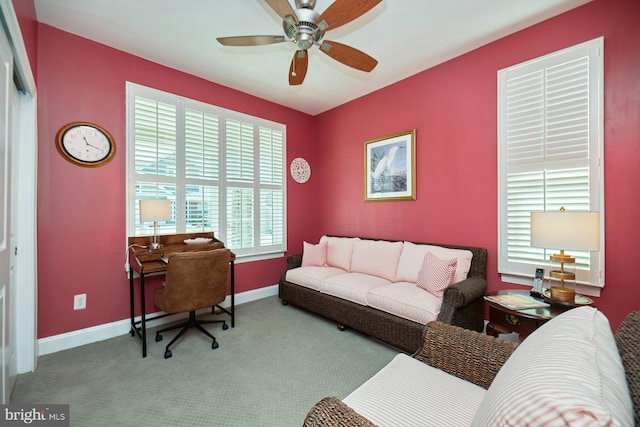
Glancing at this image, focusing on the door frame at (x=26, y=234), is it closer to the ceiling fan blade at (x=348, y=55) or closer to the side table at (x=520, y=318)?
the ceiling fan blade at (x=348, y=55)

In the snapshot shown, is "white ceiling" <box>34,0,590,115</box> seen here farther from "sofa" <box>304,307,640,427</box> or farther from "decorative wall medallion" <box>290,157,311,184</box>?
"sofa" <box>304,307,640,427</box>

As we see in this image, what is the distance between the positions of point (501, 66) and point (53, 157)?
13.5ft

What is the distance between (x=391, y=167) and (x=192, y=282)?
2582 mm

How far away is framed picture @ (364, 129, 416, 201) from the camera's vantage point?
3.29 metres

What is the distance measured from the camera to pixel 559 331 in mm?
834

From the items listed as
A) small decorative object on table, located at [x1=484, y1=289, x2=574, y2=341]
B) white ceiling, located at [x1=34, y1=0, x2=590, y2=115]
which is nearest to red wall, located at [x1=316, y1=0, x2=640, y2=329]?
white ceiling, located at [x1=34, y1=0, x2=590, y2=115]

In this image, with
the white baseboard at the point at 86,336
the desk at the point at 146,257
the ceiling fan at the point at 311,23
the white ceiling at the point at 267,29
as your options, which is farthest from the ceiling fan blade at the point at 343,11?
the white baseboard at the point at 86,336

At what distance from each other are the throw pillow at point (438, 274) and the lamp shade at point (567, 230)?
2.08 ft

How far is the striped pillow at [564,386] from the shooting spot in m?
0.49

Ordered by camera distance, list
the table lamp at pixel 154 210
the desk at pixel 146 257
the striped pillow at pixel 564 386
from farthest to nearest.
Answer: the table lamp at pixel 154 210, the desk at pixel 146 257, the striped pillow at pixel 564 386

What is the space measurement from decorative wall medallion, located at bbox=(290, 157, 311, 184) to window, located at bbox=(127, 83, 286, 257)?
9.1 inches

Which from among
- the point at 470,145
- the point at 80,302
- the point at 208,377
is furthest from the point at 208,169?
the point at 470,145

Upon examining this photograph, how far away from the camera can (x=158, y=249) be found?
2.69 m

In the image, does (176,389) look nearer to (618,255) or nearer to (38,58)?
(38,58)
